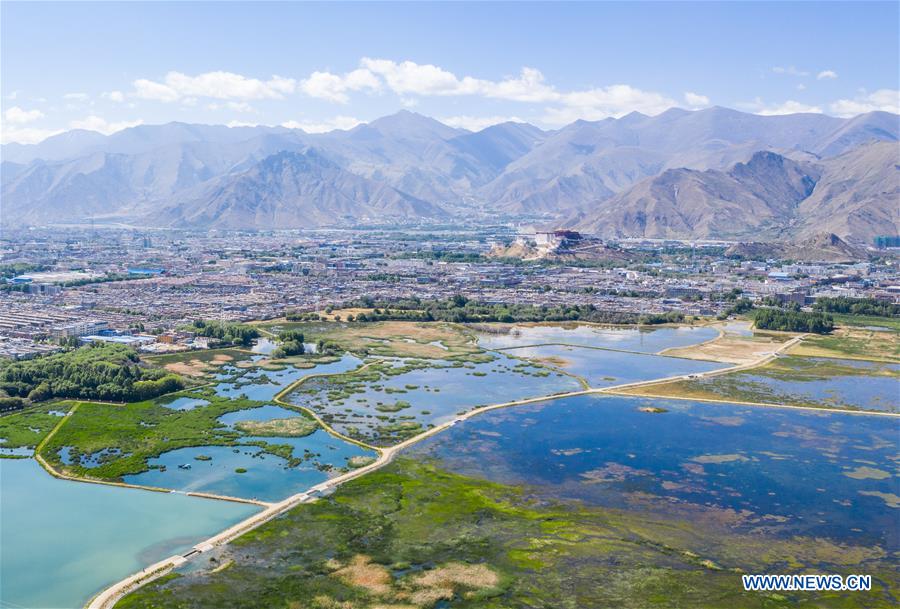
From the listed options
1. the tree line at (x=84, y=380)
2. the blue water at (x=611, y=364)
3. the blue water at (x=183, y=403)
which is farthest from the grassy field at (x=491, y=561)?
the blue water at (x=611, y=364)

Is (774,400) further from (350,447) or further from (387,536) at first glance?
(387,536)

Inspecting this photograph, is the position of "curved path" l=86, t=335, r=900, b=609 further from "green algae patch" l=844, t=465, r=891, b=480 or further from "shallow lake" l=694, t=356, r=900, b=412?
"green algae patch" l=844, t=465, r=891, b=480

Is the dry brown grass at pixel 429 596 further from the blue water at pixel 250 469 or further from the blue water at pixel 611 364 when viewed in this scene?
the blue water at pixel 611 364

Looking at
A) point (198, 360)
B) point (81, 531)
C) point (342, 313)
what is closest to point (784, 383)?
point (198, 360)

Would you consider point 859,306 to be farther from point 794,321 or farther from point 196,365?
point 196,365

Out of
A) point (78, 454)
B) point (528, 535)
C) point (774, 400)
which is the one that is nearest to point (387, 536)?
point (528, 535)
